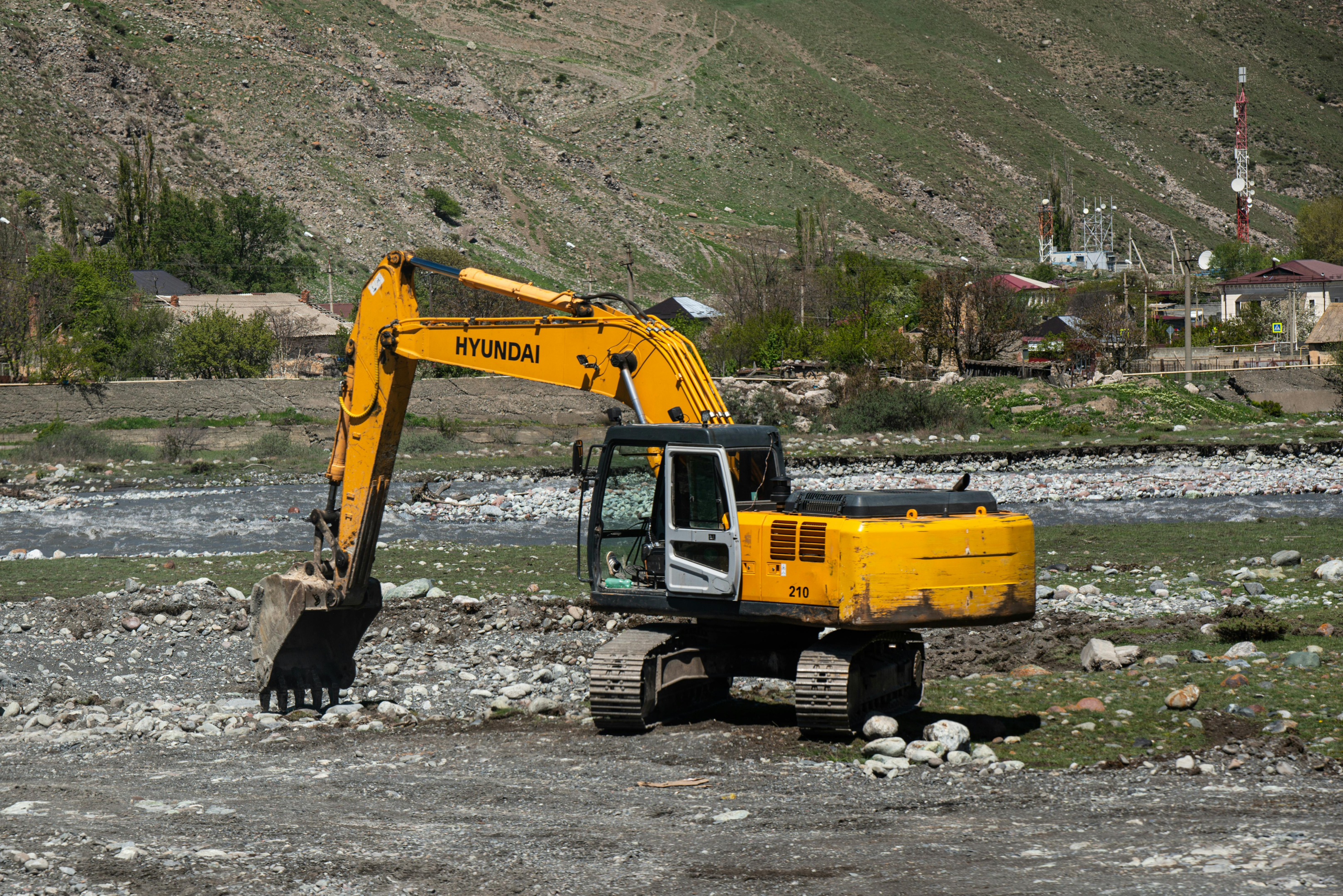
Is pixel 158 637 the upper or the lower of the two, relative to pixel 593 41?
lower

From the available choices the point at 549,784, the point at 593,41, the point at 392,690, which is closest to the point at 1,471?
the point at 392,690

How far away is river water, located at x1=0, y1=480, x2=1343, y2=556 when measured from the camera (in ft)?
82.1

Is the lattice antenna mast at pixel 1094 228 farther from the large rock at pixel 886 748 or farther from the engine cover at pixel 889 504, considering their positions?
the large rock at pixel 886 748

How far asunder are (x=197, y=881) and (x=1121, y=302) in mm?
77430

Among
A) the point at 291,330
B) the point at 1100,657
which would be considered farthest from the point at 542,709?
the point at 291,330

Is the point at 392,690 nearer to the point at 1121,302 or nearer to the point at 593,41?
the point at 1121,302

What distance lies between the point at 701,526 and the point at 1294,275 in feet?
275

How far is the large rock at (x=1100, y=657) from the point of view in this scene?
1196 centimetres

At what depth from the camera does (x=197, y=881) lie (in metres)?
7.05

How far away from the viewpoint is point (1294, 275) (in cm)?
8319

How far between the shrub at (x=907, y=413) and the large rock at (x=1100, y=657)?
3363cm

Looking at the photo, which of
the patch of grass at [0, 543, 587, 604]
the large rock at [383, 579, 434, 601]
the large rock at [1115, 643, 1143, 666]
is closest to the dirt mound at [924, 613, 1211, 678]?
the large rock at [1115, 643, 1143, 666]

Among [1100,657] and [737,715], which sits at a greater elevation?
[1100,657]

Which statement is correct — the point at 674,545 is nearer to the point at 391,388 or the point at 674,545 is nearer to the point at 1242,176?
the point at 391,388
